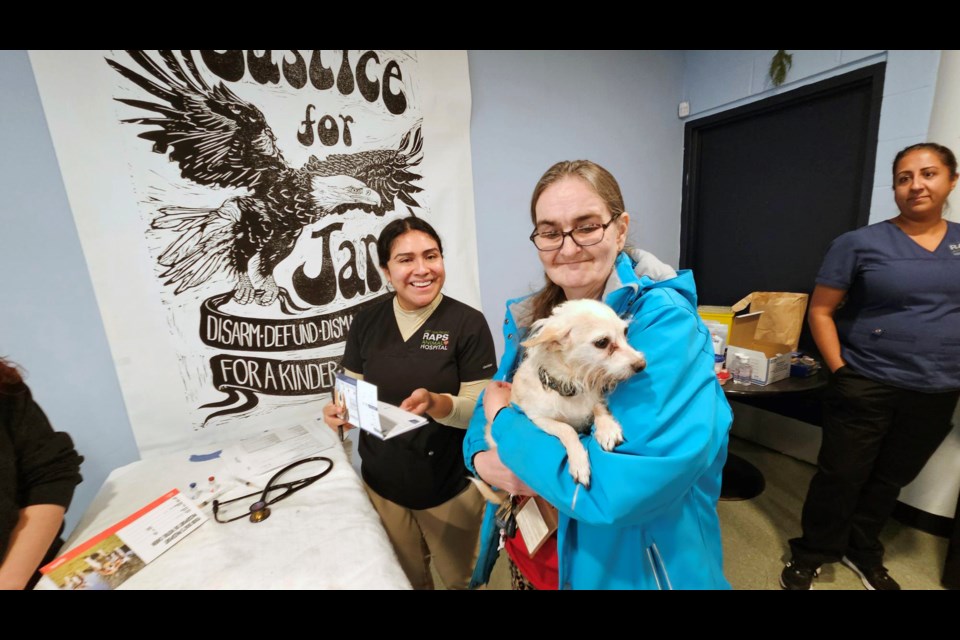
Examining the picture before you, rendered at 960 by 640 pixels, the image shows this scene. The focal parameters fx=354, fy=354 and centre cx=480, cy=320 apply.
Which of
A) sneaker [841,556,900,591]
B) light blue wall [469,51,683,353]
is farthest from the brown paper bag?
sneaker [841,556,900,591]

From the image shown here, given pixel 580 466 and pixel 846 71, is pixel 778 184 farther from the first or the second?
pixel 580 466

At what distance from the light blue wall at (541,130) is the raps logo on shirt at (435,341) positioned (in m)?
0.89

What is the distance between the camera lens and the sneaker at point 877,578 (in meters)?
2.03

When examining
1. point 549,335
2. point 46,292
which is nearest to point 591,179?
point 549,335

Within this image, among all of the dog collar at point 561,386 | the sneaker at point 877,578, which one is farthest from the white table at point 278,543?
the sneaker at point 877,578

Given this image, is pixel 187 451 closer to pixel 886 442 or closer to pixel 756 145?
pixel 886 442

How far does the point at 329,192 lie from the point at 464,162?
0.86 meters

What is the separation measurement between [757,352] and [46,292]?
3841 millimetres

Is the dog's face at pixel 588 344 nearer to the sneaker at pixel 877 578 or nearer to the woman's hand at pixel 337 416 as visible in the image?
the woman's hand at pixel 337 416

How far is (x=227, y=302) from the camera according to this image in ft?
5.84

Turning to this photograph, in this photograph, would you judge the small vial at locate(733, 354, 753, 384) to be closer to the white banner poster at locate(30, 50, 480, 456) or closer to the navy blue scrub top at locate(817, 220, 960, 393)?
the navy blue scrub top at locate(817, 220, 960, 393)

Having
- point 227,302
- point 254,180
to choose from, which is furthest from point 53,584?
point 254,180

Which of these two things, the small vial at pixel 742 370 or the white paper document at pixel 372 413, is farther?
the small vial at pixel 742 370

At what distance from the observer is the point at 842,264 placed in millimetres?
2029
